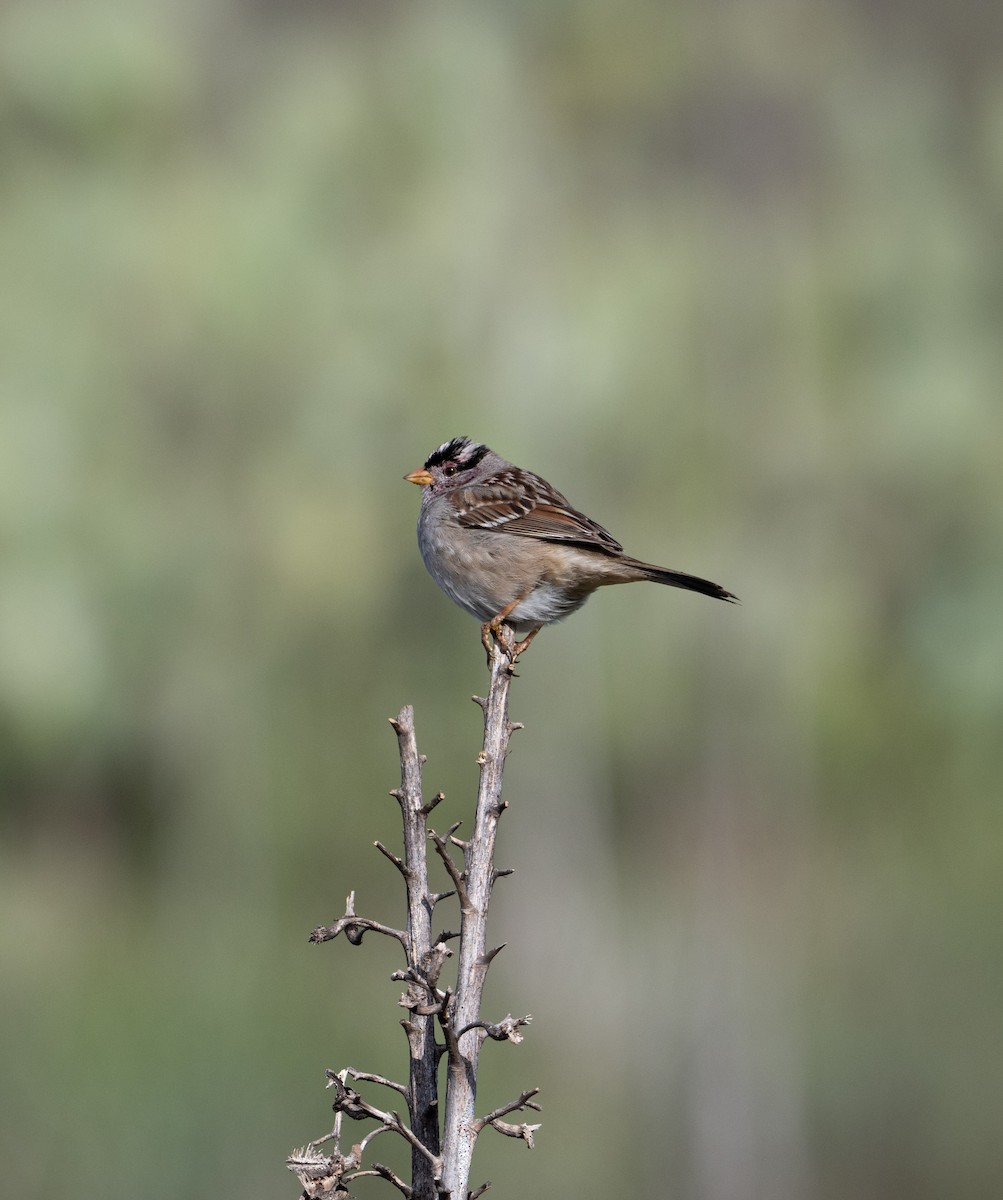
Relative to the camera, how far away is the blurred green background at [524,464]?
17.8 meters

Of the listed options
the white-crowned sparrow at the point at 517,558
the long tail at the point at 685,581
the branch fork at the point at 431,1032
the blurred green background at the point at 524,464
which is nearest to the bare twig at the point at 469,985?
the branch fork at the point at 431,1032

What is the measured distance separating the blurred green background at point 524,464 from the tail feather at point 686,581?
1140 centimetres

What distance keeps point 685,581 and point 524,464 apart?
13.6 metres

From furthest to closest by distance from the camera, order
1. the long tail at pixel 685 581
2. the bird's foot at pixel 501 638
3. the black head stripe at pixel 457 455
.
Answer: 1. the black head stripe at pixel 457 455
2. the bird's foot at pixel 501 638
3. the long tail at pixel 685 581

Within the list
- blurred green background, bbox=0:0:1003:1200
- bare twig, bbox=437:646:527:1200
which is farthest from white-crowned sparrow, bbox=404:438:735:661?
blurred green background, bbox=0:0:1003:1200

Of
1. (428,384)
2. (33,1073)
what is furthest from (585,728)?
(33,1073)

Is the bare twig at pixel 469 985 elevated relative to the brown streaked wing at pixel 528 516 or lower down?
lower down

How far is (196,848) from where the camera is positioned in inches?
745

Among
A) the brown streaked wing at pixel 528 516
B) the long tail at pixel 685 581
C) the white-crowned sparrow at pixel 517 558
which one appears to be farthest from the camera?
the brown streaked wing at pixel 528 516

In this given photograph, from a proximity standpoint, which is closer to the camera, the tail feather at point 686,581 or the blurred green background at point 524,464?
the tail feather at point 686,581

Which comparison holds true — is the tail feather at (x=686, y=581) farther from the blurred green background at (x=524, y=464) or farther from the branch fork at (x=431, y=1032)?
the blurred green background at (x=524, y=464)

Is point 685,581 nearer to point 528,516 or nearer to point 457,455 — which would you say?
point 528,516

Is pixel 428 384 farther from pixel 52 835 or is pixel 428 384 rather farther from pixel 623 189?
pixel 52 835

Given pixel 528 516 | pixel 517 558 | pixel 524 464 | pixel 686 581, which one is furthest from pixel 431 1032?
pixel 524 464
